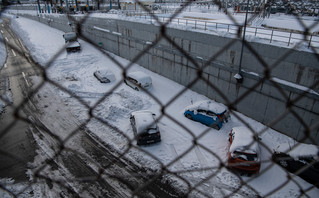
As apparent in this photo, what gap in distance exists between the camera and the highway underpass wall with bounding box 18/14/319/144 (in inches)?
219

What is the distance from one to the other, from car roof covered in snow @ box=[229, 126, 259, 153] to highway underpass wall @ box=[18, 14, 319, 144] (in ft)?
2.63

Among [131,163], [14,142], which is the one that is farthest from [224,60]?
[14,142]

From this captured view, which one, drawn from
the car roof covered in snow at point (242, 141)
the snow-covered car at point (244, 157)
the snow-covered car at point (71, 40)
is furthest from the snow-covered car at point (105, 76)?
the snow-covered car at point (244, 157)

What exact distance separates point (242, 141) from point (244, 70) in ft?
8.06

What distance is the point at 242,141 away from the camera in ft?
17.9

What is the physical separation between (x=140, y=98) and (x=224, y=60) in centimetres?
338

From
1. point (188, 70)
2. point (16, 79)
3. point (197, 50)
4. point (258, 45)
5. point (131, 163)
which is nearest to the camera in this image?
point (131, 163)

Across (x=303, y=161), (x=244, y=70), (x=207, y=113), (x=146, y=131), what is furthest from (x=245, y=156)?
(x=244, y=70)

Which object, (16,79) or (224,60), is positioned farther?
(16,79)

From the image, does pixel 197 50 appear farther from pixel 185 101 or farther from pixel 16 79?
pixel 16 79

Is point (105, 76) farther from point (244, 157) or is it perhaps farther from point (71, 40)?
point (71, 40)

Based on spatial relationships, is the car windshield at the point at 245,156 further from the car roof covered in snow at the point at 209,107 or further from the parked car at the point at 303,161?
the car roof covered in snow at the point at 209,107

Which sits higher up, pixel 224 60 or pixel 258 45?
pixel 258 45

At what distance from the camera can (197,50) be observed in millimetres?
8156
